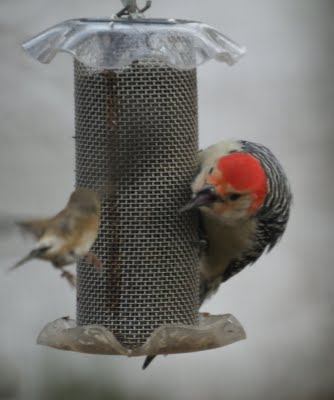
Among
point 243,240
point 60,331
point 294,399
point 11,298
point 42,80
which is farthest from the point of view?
point 294,399

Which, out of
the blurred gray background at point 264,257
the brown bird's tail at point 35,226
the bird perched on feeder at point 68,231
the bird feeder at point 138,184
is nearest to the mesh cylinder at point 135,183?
the bird feeder at point 138,184

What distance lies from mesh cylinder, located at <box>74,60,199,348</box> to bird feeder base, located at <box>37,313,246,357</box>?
0.29 m

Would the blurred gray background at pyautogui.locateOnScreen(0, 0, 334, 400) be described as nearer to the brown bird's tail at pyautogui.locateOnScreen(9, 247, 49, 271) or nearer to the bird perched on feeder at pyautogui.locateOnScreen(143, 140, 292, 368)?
the bird perched on feeder at pyautogui.locateOnScreen(143, 140, 292, 368)

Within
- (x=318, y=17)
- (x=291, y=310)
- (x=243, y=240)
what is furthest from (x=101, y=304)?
(x=318, y=17)

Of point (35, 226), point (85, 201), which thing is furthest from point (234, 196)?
point (35, 226)

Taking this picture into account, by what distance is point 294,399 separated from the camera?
1039 centimetres

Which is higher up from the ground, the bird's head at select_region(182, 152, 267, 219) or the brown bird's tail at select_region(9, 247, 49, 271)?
the bird's head at select_region(182, 152, 267, 219)

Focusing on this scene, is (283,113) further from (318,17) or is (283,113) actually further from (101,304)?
(101,304)

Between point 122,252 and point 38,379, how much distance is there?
3.42m

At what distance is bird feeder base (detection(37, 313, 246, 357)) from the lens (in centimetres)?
541

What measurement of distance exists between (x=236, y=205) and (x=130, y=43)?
0.98m

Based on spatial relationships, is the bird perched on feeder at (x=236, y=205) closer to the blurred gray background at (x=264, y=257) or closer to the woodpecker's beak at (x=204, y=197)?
the woodpecker's beak at (x=204, y=197)

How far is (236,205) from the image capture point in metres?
5.79

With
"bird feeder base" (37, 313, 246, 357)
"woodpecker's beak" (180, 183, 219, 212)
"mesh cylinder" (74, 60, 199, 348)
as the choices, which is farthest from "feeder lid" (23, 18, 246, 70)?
"bird feeder base" (37, 313, 246, 357)
